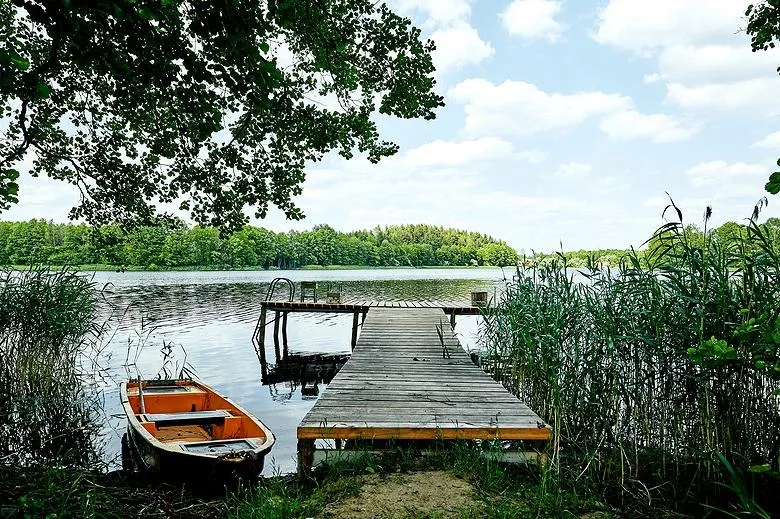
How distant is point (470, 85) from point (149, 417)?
17010 millimetres

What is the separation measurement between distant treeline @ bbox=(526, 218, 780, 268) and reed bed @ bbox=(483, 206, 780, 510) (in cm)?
4

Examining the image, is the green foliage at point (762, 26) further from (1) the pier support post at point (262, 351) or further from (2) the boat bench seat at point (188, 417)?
(1) the pier support post at point (262, 351)

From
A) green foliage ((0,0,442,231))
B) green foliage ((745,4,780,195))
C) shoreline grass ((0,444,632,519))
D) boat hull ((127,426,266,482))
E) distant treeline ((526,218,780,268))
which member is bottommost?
boat hull ((127,426,266,482))

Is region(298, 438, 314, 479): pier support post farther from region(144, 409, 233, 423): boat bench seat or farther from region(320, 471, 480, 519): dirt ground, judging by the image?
region(144, 409, 233, 423): boat bench seat

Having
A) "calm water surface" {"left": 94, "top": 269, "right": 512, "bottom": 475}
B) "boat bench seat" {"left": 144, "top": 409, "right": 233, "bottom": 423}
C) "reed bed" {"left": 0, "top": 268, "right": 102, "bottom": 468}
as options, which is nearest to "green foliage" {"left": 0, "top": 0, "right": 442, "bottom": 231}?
"reed bed" {"left": 0, "top": 268, "right": 102, "bottom": 468}

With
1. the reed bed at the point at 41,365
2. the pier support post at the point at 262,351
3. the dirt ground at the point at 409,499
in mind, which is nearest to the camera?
the dirt ground at the point at 409,499

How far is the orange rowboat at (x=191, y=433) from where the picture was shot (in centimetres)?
577

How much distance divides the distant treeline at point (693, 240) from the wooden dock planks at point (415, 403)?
1835mm

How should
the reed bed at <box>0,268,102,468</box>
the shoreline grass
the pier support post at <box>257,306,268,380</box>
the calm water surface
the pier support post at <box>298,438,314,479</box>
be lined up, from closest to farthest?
the shoreline grass, the pier support post at <box>298,438,314,479</box>, the reed bed at <box>0,268,102,468</box>, the calm water surface, the pier support post at <box>257,306,268,380</box>

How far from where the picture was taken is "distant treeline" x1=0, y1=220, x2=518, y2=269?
4800cm

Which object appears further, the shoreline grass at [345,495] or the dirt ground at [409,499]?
the shoreline grass at [345,495]

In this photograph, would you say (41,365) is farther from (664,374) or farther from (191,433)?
(664,374)

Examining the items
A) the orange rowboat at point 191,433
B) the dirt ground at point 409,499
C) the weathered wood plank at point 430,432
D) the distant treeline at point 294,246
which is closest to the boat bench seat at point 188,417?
the orange rowboat at point 191,433

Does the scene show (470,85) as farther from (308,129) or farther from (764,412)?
(764,412)
